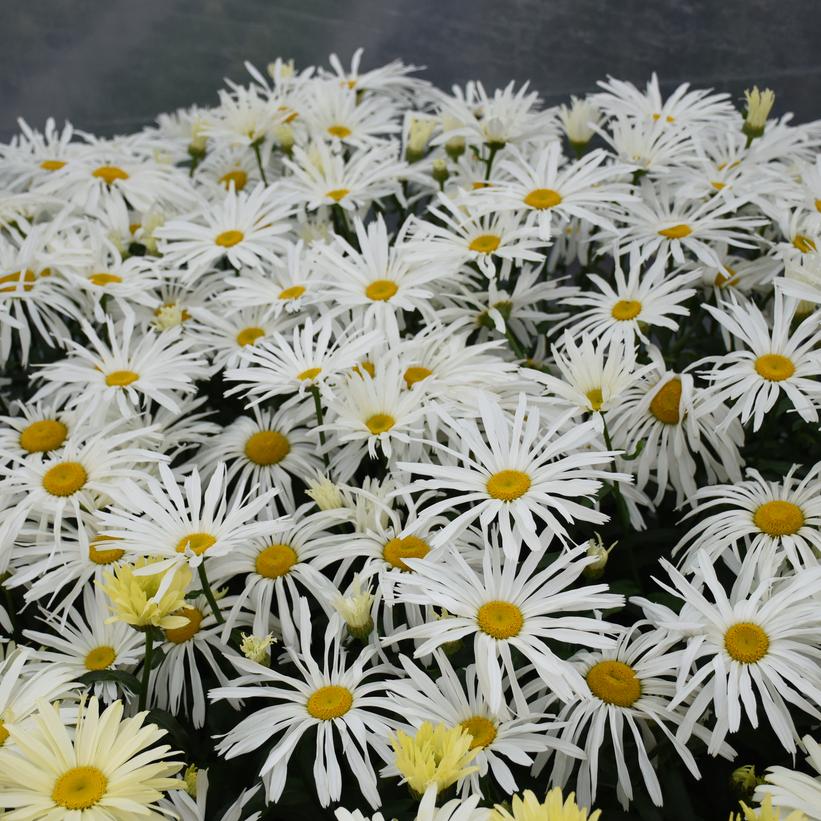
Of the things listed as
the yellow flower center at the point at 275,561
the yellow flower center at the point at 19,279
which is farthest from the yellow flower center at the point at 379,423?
the yellow flower center at the point at 19,279

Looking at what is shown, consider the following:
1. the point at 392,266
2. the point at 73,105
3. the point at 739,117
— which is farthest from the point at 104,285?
the point at 73,105

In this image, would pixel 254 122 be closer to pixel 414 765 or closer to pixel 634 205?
pixel 634 205

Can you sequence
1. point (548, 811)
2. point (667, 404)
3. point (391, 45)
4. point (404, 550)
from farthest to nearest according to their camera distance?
point (391, 45) < point (667, 404) < point (404, 550) < point (548, 811)

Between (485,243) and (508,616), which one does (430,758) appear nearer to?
(508,616)

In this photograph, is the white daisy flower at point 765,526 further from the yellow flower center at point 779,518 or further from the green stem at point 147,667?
the green stem at point 147,667

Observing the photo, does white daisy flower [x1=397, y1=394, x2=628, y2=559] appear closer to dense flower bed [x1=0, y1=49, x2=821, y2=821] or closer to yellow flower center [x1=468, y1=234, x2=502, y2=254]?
dense flower bed [x1=0, y1=49, x2=821, y2=821]

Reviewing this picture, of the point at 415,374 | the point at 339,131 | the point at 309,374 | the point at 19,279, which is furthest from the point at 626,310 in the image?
the point at 19,279
